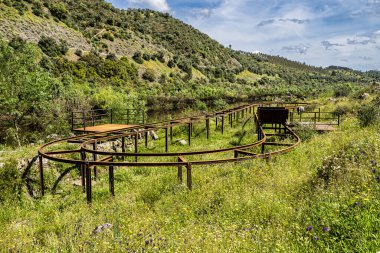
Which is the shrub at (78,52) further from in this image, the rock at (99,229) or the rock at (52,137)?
the rock at (99,229)

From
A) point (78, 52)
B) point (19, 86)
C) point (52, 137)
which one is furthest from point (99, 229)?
point (78, 52)

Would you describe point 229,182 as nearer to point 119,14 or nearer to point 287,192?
point 287,192

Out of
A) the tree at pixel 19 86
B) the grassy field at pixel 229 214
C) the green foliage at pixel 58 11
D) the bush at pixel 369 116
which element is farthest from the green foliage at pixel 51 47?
the bush at pixel 369 116

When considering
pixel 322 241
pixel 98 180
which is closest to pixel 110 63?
pixel 98 180

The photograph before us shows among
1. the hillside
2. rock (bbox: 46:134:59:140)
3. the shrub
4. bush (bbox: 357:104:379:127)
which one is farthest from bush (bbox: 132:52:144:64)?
bush (bbox: 357:104:379:127)

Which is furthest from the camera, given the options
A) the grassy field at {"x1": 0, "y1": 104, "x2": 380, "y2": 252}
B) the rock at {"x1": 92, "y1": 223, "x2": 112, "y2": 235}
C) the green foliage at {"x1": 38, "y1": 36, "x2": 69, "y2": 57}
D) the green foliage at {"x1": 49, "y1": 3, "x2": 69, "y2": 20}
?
the green foliage at {"x1": 49, "y1": 3, "x2": 69, "y2": 20}

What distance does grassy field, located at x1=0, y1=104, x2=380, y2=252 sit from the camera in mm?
→ 4016

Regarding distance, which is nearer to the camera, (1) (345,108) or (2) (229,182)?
(2) (229,182)

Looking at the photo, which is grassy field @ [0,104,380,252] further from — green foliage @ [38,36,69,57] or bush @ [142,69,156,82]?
bush @ [142,69,156,82]

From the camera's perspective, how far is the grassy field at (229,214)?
4.02 meters

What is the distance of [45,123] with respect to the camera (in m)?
19.6

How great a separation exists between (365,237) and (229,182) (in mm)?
4366

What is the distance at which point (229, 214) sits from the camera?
571 centimetres

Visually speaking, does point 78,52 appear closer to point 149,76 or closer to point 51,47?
point 51,47
